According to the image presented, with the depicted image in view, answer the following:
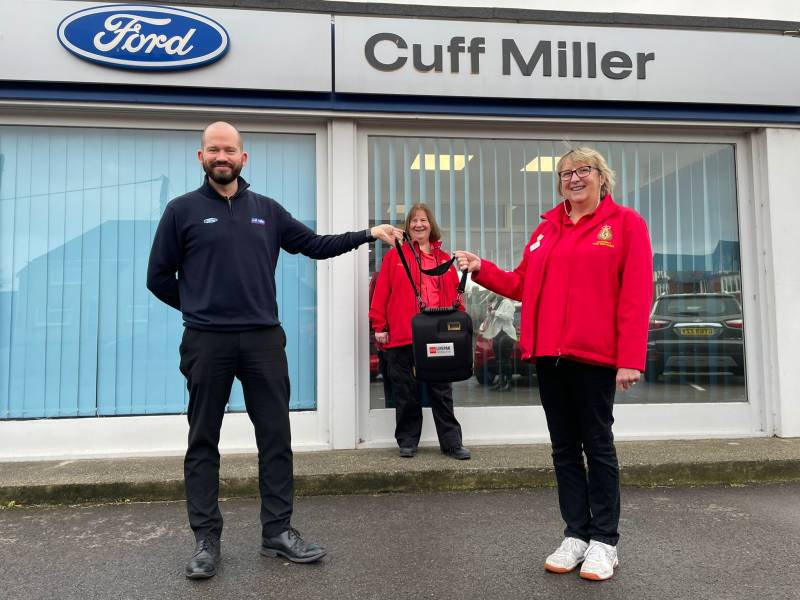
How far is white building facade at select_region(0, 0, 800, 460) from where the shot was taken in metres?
4.57

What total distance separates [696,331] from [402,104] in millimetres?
3152

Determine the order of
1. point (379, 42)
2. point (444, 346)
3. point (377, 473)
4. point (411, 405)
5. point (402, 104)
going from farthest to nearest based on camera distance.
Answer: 1. point (402, 104)
2. point (379, 42)
3. point (411, 405)
4. point (377, 473)
5. point (444, 346)

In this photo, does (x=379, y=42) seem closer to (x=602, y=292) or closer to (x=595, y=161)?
(x=595, y=161)

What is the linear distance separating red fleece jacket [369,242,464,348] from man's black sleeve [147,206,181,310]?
5.98 ft

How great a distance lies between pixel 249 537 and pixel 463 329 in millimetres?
1587

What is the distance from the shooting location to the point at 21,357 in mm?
4727

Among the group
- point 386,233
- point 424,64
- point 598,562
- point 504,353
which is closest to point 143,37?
point 424,64

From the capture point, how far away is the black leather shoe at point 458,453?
4387 mm

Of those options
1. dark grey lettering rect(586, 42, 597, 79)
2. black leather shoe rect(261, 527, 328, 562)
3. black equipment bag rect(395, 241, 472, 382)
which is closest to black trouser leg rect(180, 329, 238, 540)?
black leather shoe rect(261, 527, 328, 562)

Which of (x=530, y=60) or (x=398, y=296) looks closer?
(x=398, y=296)

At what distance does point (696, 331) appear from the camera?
5.31m

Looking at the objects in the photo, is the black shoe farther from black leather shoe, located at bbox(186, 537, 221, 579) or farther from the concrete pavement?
black leather shoe, located at bbox(186, 537, 221, 579)

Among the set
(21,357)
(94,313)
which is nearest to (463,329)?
(94,313)

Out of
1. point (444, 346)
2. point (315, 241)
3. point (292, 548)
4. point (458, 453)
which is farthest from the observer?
point (458, 453)
